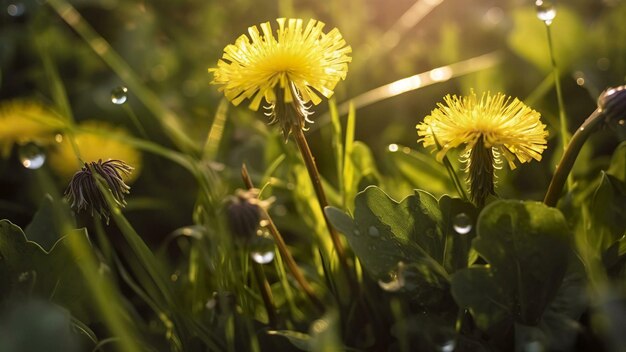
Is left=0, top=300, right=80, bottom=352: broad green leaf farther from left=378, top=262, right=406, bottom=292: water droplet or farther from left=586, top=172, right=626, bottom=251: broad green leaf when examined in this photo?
left=586, top=172, right=626, bottom=251: broad green leaf

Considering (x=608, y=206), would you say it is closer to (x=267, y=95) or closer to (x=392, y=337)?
(x=392, y=337)

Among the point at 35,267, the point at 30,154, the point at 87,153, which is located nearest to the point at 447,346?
the point at 35,267

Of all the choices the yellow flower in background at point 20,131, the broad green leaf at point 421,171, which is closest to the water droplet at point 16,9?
the yellow flower in background at point 20,131

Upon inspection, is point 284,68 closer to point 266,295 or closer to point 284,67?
point 284,67

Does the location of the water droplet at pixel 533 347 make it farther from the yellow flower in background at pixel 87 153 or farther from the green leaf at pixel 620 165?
the yellow flower in background at pixel 87 153

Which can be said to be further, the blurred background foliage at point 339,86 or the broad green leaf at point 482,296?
the blurred background foliage at point 339,86
